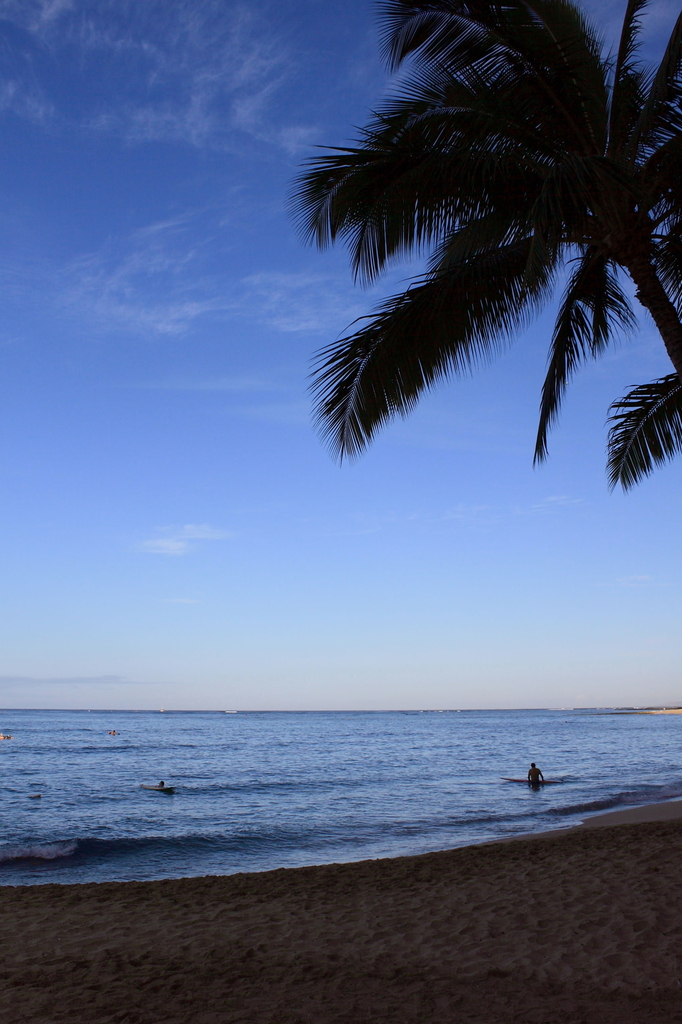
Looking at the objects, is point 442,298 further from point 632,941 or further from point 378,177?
point 632,941

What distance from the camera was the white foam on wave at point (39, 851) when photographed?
13.8m

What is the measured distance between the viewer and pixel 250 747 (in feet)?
176

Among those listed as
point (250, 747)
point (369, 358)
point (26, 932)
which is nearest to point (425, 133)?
point (369, 358)

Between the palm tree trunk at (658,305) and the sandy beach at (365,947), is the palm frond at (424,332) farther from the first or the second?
the sandy beach at (365,947)

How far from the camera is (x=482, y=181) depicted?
18.0 ft

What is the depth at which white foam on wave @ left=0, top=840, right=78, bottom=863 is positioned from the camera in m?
13.8

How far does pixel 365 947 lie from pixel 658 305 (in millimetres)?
5605

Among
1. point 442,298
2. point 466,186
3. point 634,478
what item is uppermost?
point 466,186

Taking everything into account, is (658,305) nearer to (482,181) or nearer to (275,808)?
(482,181)

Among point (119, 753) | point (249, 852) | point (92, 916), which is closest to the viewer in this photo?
point (92, 916)

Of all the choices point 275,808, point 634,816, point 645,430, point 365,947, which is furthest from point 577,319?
point 275,808

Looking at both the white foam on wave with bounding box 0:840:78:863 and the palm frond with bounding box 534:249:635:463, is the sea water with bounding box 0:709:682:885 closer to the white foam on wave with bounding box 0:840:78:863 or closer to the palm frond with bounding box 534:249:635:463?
the white foam on wave with bounding box 0:840:78:863

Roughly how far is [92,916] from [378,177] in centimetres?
820

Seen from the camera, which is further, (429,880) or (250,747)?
(250,747)
